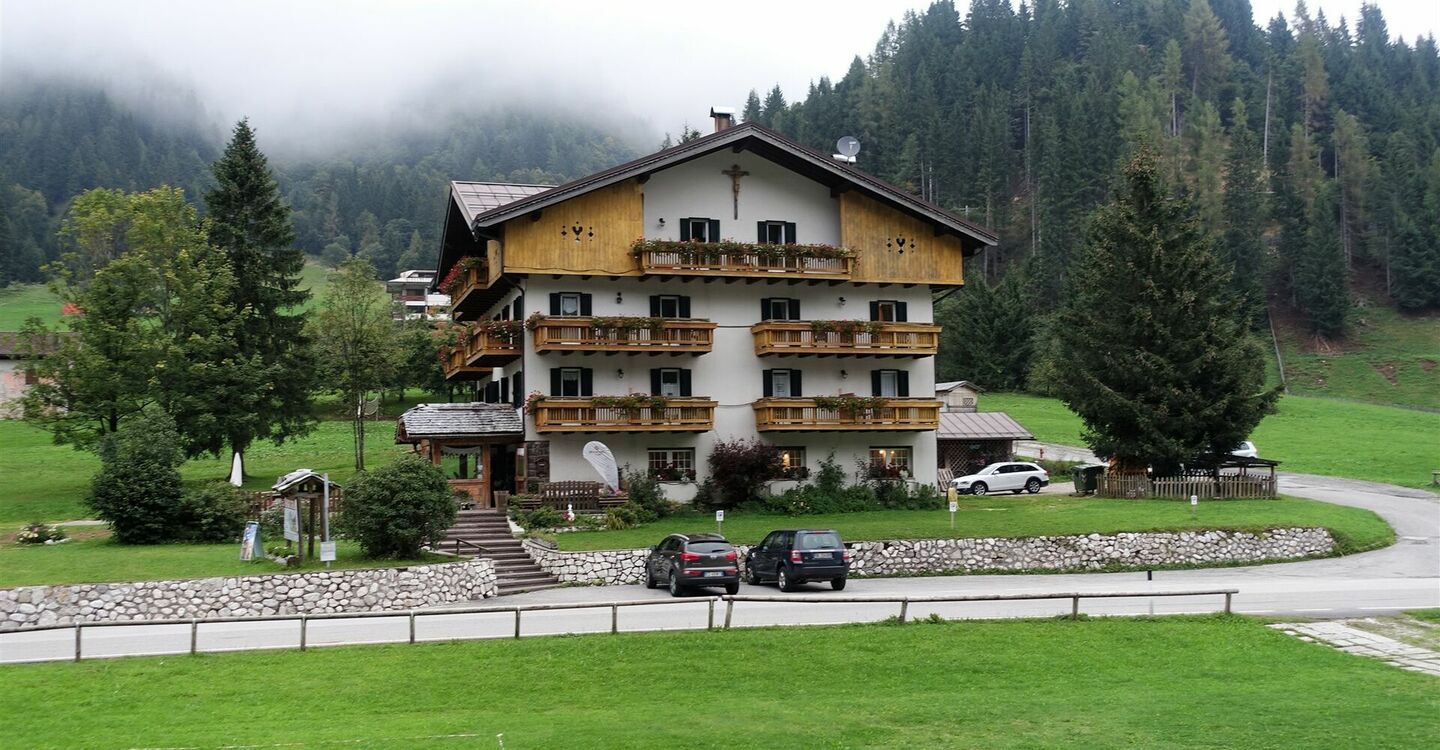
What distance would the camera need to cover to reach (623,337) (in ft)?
138

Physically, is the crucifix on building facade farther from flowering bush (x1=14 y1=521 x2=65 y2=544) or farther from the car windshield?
flowering bush (x1=14 y1=521 x2=65 y2=544)

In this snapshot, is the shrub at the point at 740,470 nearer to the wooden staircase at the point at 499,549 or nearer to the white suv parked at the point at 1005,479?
the wooden staircase at the point at 499,549

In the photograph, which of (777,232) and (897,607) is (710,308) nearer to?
(777,232)

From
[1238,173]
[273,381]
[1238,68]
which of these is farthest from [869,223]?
[1238,68]

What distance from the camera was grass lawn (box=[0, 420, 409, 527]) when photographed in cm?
4475

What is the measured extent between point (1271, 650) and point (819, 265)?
26129 mm

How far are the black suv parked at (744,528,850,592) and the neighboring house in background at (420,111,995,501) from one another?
38.4 feet

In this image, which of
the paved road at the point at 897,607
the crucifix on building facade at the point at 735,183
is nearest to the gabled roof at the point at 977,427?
the crucifix on building facade at the point at 735,183

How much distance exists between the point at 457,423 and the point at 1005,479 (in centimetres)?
2565

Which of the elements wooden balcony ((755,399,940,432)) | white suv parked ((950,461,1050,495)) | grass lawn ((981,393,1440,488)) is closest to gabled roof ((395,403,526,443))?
wooden balcony ((755,399,940,432))

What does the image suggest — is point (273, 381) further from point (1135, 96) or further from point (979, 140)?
point (1135, 96)

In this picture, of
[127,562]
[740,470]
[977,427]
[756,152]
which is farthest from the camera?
A: [977,427]

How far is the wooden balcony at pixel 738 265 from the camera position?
42.8 meters

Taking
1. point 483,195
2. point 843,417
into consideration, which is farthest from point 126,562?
point 843,417
